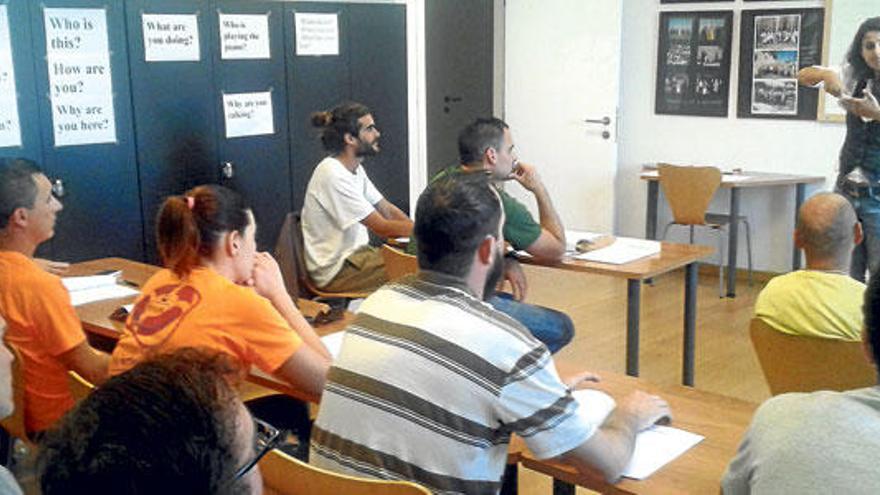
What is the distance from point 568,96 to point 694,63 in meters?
0.88

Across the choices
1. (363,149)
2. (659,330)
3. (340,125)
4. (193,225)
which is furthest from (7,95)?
(659,330)

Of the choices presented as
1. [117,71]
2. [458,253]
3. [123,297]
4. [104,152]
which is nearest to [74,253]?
[104,152]

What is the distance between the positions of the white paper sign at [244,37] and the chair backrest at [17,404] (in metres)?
2.59

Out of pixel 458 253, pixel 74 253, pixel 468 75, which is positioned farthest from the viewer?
pixel 468 75

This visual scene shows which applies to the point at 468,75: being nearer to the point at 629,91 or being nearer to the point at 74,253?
the point at 629,91

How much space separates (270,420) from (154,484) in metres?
1.97

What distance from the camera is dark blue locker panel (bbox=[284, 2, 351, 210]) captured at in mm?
4945

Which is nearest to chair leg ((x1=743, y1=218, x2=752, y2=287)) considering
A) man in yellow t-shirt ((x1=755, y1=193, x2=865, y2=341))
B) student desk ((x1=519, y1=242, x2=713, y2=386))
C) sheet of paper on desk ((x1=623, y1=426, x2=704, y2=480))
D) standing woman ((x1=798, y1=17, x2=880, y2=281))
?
standing woman ((x1=798, y1=17, x2=880, y2=281))

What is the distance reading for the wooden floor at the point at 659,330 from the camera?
14.0 ft

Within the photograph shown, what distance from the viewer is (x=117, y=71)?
4219 millimetres

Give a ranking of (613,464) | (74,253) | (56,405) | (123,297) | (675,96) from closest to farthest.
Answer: (613,464), (56,405), (123,297), (74,253), (675,96)

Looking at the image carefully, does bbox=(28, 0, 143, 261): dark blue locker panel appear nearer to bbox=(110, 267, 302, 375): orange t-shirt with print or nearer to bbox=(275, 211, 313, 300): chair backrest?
bbox=(275, 211, 313, 300): chair backrest

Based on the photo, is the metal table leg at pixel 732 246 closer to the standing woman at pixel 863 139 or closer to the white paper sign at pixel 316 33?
the standing woman at pixel 863 139

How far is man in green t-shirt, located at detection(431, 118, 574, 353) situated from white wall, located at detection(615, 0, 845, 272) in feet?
9.70
